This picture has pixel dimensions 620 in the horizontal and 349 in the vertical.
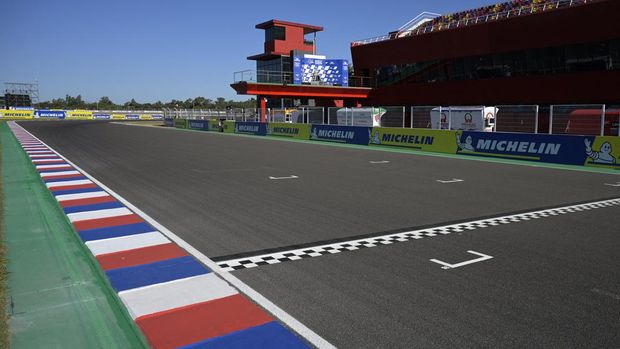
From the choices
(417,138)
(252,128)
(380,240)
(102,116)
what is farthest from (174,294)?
(102,116)

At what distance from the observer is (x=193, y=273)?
518 centimetres

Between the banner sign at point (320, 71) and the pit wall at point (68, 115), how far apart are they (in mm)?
47641

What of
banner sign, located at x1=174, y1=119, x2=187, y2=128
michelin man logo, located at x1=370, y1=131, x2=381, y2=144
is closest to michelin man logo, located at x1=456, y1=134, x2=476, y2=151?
michelin man logo, located at x1=370, y1=131, x2=381, y2=144

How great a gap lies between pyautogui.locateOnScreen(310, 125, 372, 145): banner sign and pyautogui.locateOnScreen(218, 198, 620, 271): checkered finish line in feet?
54.7

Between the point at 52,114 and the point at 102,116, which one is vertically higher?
the point at 52,114

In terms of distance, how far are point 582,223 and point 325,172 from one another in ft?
24.6

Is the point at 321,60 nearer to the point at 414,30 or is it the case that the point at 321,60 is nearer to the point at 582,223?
the point at 414,30

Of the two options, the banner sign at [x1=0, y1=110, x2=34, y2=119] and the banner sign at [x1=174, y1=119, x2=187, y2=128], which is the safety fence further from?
the banner sign at [x1=0, y1=110, x2=34, y2=119]

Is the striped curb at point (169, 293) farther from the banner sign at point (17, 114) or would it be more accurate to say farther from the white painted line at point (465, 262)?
the banner sign at point (17, 114)

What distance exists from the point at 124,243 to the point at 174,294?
2.09m

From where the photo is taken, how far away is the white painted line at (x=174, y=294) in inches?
170

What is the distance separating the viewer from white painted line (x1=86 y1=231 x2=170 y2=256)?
6059mm

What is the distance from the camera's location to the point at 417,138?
2225 cm

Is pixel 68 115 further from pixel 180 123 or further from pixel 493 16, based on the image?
pixel 493 16
